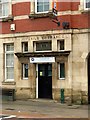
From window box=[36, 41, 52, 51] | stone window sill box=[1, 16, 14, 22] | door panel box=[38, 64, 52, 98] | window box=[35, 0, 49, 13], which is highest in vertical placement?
window box=[35, 0, 49, 13]

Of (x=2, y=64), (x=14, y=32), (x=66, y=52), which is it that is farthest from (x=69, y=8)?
(x=2, y=64)

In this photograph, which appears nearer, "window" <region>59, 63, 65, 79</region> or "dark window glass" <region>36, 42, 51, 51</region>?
"window" <region>59, 63, 65, 79</region>

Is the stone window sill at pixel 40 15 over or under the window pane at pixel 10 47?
over

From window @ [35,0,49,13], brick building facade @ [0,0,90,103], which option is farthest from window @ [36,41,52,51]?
window @ [35,0,49,13]

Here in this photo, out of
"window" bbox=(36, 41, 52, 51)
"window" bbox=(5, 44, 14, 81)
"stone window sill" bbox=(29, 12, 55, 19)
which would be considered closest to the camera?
"stone window sill" bbox=(29, 12, 55, 19)

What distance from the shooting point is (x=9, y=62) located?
2130cm

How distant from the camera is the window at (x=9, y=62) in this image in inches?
832

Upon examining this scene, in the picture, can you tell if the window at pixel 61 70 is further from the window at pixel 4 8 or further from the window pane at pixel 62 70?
the window at pixel 4 8

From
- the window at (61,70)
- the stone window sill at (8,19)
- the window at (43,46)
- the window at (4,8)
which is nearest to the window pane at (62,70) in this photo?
the window at (61,70)

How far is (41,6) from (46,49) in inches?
102

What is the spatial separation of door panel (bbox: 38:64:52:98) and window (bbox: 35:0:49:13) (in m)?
3.27

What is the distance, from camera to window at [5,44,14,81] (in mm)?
21125

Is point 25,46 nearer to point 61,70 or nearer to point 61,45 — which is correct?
point 61,45

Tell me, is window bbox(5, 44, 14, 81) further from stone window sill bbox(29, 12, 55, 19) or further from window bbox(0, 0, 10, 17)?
stone window sill bbox(29, 12, 55, 19)
